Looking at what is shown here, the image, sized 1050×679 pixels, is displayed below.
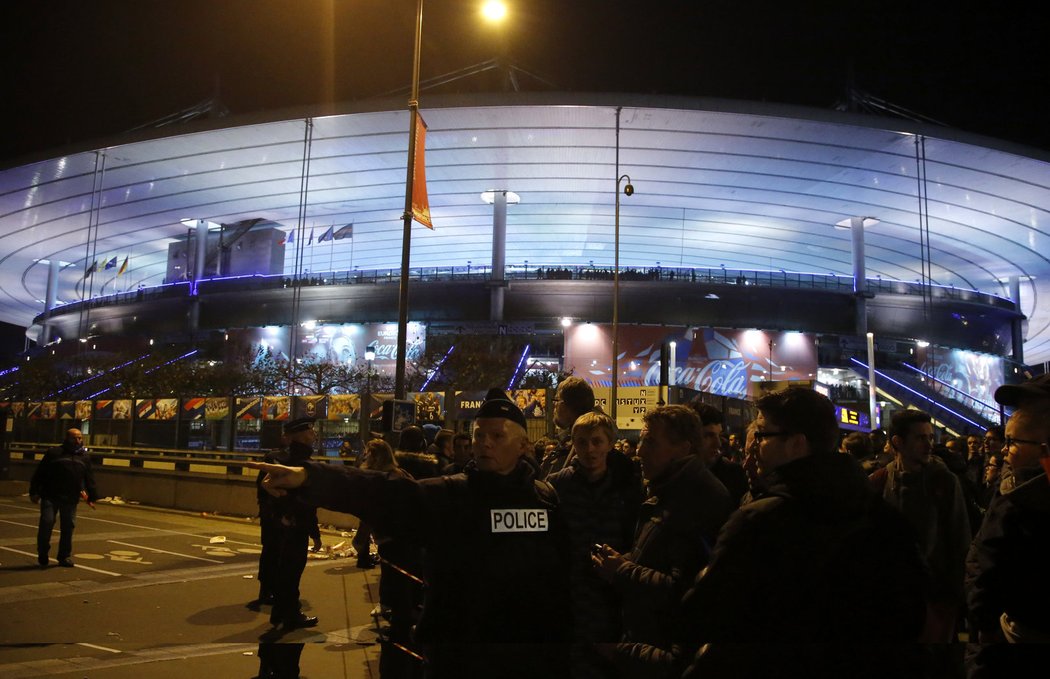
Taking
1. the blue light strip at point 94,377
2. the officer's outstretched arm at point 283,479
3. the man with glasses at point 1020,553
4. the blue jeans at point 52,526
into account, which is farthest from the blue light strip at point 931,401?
the officer's outstretched arm at point 283,479

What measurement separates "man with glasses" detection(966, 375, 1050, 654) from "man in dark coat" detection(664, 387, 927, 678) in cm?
74

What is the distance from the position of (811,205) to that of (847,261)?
11641 millimetres

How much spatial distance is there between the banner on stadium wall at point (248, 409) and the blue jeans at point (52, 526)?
8.36 meters

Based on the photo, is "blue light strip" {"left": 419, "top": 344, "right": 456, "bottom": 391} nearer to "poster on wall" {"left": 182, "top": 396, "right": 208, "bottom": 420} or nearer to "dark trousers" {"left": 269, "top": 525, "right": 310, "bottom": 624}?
"poster on wall" {"left": 182, "top": 396, "right": 208, "bottom": 420}

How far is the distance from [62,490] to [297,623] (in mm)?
5167

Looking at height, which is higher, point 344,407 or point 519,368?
point 519,368

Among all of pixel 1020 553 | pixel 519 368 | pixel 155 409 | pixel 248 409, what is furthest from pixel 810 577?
pixel 519 368

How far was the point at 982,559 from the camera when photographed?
8.95 ft

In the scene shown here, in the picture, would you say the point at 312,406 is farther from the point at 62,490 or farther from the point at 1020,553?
the point at 1020,553

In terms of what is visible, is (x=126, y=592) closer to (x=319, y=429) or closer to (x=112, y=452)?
(x=319, y=429)

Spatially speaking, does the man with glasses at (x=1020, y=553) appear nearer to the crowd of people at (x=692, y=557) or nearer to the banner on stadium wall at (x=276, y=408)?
the crowd of people at (x=692, y=557)

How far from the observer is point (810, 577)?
1.96 meters

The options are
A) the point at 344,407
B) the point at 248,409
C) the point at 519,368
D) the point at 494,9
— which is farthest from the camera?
the point at 519,368

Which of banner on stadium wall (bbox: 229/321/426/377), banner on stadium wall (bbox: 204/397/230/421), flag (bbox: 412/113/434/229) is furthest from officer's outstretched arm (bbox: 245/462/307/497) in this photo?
banner on stadium wall (bbox: 229/321/426/377)
